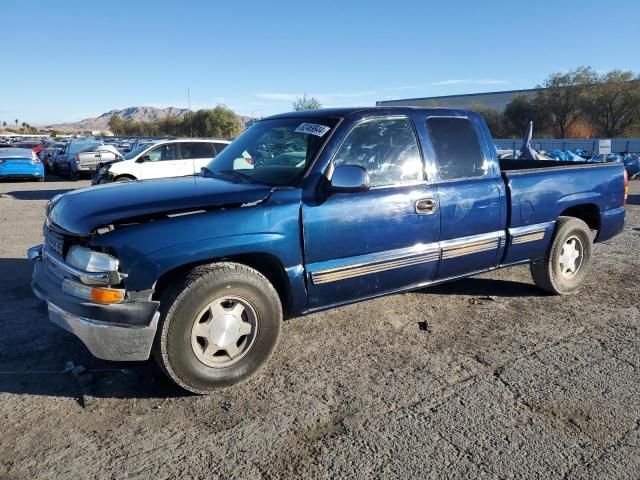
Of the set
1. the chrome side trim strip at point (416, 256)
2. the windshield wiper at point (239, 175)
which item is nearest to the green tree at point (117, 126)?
the windshield wiper at point (239, 175)

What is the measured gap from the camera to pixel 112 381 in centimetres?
350

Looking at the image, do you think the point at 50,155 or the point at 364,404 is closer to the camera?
the point at 364,404

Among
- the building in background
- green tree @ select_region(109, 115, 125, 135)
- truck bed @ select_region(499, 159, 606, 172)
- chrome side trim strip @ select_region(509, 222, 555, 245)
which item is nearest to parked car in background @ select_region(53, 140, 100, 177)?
truck bed @ select_region(499, 159, 606, 172)

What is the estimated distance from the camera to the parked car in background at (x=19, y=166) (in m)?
18.8

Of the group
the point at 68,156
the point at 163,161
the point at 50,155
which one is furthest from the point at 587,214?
the point at 50,155

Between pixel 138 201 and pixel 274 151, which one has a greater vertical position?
pixel 274 151

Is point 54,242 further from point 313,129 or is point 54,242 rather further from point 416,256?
point 416,256

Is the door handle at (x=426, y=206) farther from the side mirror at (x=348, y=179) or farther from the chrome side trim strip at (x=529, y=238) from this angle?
the chrome side trim strip at (x=529, y=238)

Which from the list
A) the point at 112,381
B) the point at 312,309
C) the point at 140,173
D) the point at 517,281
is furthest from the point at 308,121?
the point at 140,173

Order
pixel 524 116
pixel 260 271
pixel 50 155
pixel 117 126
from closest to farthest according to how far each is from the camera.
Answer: pixel 260 271 → pixel 50 155 → pixel 524 116 → pixel 117 126

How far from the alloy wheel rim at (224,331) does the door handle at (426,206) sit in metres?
1.57

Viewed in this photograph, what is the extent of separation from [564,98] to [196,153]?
54010mm

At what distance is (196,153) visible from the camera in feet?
46.4

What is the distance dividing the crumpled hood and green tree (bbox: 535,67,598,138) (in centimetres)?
6045
